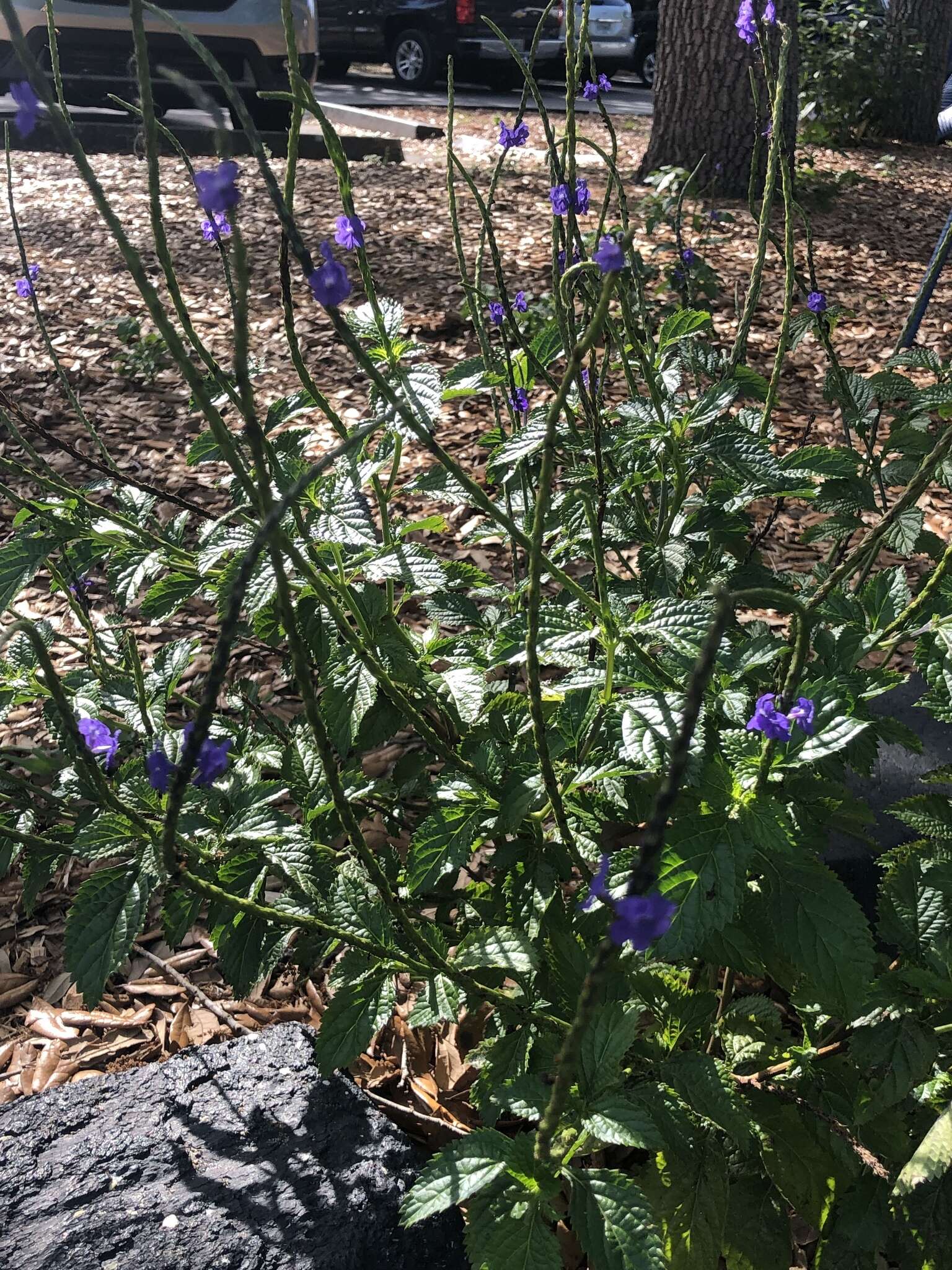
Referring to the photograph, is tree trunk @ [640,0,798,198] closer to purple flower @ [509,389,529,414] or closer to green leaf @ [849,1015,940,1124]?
purple flower @ [509,389,529,414]

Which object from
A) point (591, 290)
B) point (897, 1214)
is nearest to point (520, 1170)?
point (897, 1214)

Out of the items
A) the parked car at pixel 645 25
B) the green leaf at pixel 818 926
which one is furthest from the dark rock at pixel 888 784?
the parked car at pixel 645 25

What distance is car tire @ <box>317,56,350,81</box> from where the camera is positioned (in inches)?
546

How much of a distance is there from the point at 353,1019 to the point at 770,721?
2.40 ft

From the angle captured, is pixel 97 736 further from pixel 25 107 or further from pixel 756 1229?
pixel 756 1229

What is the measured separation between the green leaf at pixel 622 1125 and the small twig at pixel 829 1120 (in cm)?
54

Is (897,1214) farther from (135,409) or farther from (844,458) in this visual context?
(135,409)

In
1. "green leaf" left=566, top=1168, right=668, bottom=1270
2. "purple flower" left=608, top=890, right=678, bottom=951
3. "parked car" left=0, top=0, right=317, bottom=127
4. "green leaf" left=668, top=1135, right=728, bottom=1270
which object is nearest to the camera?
"purple flower" left=608, top=890, right=678, bottom=951

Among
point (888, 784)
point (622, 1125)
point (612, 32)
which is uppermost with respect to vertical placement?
point (612, 32)

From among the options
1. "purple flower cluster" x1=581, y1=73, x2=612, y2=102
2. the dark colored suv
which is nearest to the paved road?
the dark colored suv

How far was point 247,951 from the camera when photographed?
1479 millimetres

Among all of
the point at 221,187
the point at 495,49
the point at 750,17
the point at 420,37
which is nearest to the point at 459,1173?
the point at 221,187

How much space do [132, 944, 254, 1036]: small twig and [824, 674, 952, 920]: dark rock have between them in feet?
4.55

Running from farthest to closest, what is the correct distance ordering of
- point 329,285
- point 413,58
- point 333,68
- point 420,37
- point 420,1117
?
point 333,68 → point 413,58 → point 420,37 → point 420,1117 → point 329,285
